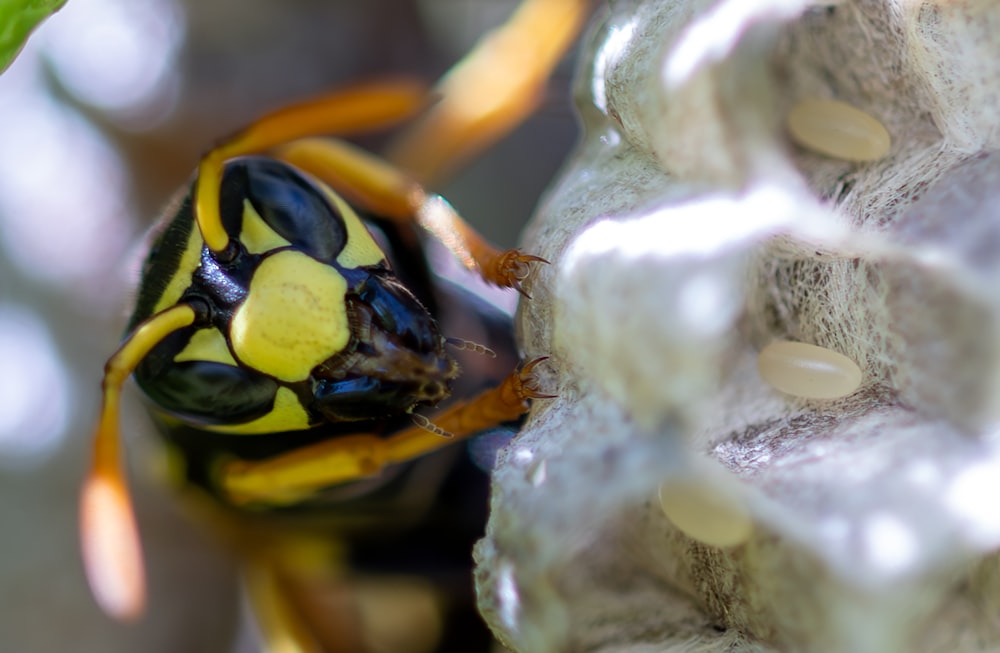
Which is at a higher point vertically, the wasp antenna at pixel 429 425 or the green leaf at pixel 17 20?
the green leaf at pixel 17 20

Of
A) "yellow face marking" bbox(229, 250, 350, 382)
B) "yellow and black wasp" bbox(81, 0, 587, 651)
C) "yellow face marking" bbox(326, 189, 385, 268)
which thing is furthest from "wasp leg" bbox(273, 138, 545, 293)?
"yellow face marking" bbox(229, 250, 350, 382)

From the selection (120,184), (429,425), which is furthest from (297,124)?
(120,184)

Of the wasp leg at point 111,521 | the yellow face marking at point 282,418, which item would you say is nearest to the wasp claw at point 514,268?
the yellow face marking at point 282,418

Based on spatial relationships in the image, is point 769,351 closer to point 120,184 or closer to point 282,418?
point 282,418

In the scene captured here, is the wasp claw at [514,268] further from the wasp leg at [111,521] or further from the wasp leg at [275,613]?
the wasp leg at [275,613]

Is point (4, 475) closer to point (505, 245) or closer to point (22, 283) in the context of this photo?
point (22, 283)

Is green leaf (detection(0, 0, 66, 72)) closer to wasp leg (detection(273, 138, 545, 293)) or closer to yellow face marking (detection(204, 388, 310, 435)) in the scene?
wasp leg (detection(273, 138, 545, 293))
